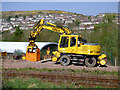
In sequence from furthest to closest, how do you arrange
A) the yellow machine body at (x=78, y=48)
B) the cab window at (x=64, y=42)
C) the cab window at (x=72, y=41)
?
1. the cab window at (x=64, y=42)
2. the cab window at (x=72, y=41)
3. the yellow machine body at (x=78, y=48)

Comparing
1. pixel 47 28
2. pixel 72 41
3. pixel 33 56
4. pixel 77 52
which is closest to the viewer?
pixel 77 52

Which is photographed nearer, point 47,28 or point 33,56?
point 47,28

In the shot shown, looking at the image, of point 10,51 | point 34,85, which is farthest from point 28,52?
point 34,85

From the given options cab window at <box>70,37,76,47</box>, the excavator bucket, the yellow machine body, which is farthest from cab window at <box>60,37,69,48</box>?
the excavator bucket

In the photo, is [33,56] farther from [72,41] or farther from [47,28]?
[72,41]

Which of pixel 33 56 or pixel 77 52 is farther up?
pixel 77 52

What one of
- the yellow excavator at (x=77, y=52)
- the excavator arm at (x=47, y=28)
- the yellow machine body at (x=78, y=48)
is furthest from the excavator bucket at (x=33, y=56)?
the yellow machine body at (x=78, y=48)

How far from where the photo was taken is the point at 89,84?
31.5ft

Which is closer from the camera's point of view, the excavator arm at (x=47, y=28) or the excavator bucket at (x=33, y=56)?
the excavator arm at (x=47, y=28)

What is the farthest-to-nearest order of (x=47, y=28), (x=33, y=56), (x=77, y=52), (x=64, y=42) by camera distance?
(x=33, y=56) < (x=47, y=28) < (x=64, y=42) < (x=77, y=52)

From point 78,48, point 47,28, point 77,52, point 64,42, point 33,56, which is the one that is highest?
point 47,28

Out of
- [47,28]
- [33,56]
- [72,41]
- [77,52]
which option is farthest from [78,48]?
[33,56]

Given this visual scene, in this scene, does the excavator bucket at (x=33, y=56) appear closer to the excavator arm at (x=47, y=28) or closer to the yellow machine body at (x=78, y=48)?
the excavator arm at (x=47, y=28)

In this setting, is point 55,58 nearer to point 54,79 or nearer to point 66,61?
point 66,61
